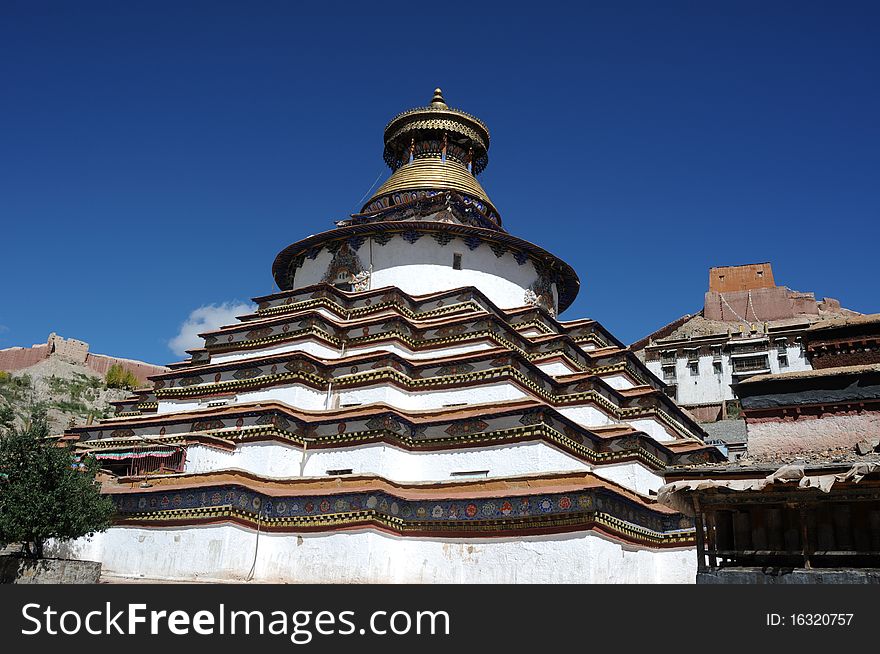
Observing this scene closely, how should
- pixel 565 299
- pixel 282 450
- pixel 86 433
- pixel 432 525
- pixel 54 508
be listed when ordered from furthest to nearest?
1. pixel 565 299
2. pixel 86 433
3. pixel 282 450
4. pixel 432 525
5. pixel 54 508

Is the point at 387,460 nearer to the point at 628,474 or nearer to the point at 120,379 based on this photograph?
the point at 628,474

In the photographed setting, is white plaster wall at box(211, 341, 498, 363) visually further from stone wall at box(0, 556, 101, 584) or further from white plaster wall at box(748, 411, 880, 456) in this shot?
white plaster wall at box(748, 411, 880, 456)

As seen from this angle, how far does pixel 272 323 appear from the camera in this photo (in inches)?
746

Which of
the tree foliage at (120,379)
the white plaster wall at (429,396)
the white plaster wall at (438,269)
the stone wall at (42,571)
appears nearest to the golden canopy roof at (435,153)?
the white plaster wall at (438,269)

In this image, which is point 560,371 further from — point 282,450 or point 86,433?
point 86,433

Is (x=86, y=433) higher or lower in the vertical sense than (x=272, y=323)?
lower

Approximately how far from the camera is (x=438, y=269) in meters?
21.6

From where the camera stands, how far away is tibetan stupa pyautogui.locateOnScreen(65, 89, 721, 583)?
12945 millimetres

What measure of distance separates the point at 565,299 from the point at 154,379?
13216 millimetres

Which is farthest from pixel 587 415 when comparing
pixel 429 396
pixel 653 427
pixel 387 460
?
pixel 387 460

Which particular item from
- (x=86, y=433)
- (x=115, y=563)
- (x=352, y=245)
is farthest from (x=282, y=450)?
(x=352, y=245)

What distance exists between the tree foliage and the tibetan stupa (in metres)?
32.7

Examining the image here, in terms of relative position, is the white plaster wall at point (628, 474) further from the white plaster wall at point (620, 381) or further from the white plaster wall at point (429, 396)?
the white plaster wall at point (620, 381)

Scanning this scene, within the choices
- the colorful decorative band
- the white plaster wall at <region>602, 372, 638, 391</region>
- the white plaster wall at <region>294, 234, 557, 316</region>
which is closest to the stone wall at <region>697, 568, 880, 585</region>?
the colorful decorative band
